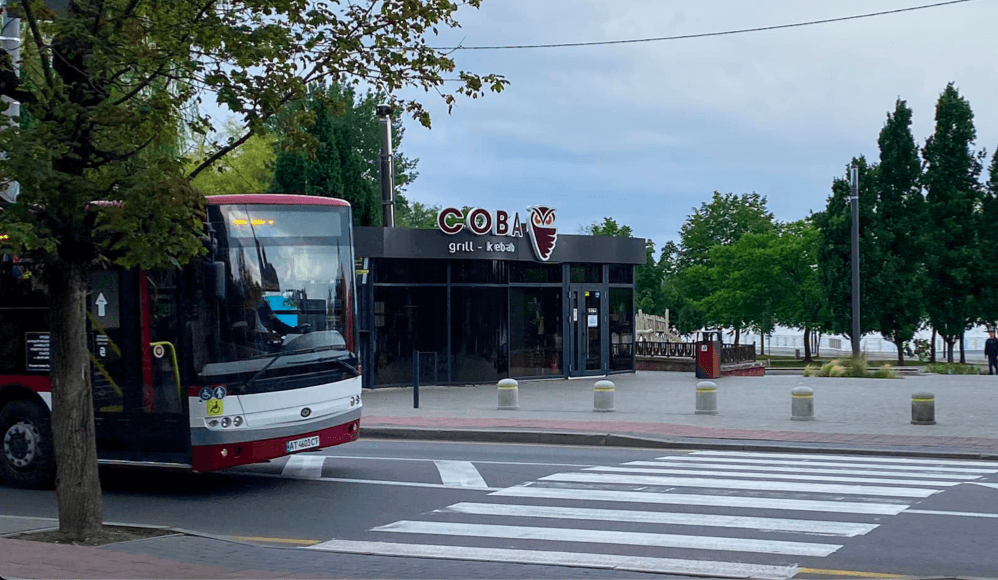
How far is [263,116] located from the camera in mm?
9516

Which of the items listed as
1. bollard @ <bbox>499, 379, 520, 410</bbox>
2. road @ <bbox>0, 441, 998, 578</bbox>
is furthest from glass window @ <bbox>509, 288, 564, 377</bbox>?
road @ <bbox>0, 441, 998, 578</bbox>

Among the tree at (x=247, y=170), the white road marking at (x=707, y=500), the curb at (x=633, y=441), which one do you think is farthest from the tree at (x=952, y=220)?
the white road marking at (x=707, y=500)

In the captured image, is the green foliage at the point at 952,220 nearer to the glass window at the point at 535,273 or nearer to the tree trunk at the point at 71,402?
the glass window at the point at 535,273

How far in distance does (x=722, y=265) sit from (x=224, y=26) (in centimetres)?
6266

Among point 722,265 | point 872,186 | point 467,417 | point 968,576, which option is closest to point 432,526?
point 968,576

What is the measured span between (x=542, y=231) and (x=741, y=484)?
59.3 ft

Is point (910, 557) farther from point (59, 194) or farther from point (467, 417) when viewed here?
point (467, 417)

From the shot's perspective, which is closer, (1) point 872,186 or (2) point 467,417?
(2) point 467,417

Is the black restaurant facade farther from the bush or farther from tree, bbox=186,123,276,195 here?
tree, bbox=186,123,276,195

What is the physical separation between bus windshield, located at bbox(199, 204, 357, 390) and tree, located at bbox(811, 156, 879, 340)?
45118 mm

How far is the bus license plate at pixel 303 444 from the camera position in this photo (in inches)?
492

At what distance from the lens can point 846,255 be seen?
181 feet

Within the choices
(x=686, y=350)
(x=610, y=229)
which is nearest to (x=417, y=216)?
(x=610, y=229)

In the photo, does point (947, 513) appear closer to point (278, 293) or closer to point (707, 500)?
→ point (707, 500)
